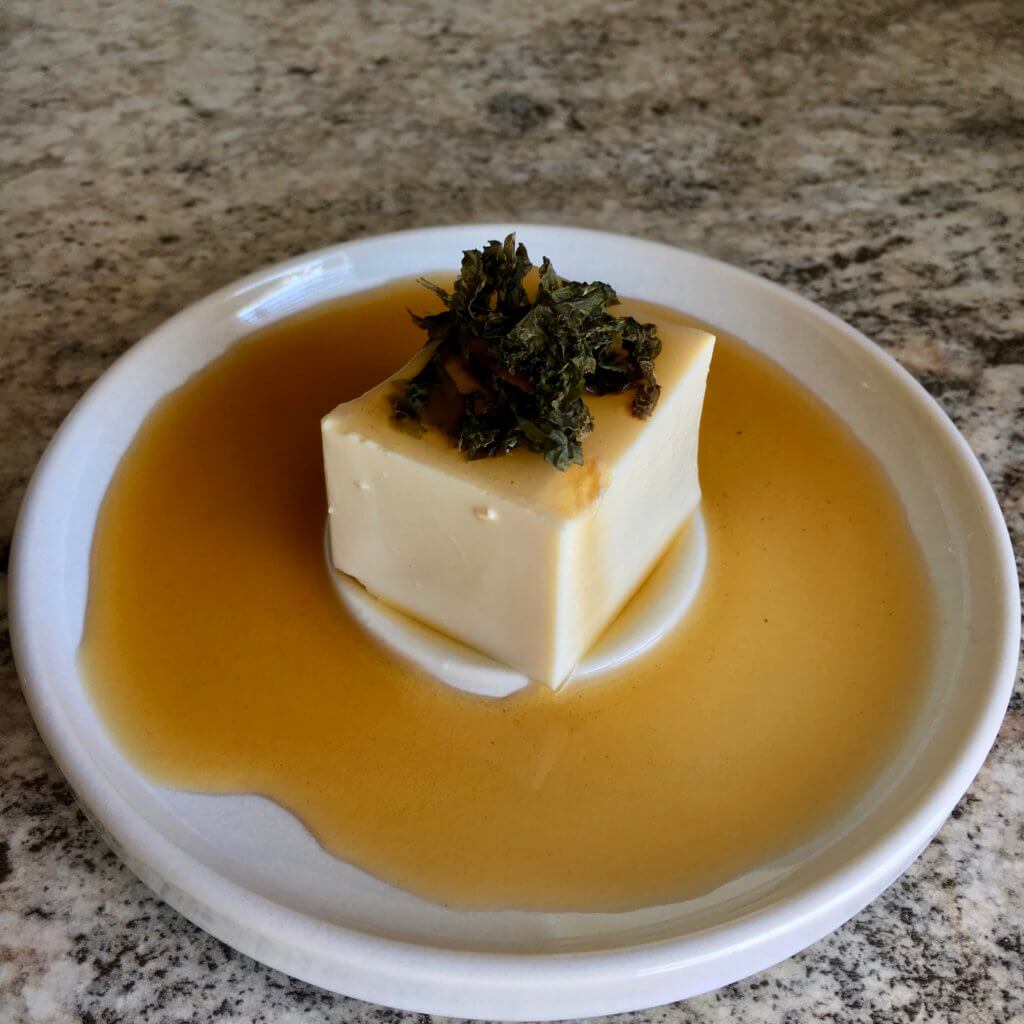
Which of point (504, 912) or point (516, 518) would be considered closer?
point (504, 912)

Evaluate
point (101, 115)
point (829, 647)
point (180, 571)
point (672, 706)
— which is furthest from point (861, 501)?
point (101, 115)

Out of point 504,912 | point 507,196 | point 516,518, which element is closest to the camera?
point 504,912

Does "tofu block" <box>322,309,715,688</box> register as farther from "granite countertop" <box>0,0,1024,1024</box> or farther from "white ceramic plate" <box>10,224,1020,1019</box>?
"granite countertop" <box>0,0,1024,1024</box>

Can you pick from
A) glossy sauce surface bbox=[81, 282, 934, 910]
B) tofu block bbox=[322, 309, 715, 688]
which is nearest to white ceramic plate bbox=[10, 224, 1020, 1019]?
glossy sauce surface bbox=[81, 282, 934, 910]

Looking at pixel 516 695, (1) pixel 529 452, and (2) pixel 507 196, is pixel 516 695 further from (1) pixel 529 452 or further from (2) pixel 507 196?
(2) pixel 507 196

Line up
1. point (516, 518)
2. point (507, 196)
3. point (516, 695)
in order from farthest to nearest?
1. point (507, 196)
2. point (516, 695)
3. point (516, 518)

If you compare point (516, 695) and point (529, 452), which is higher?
point (529, 452)

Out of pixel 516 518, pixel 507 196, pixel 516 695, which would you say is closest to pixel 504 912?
pixel 516 695

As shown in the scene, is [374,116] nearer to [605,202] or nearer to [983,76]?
[605,202]
